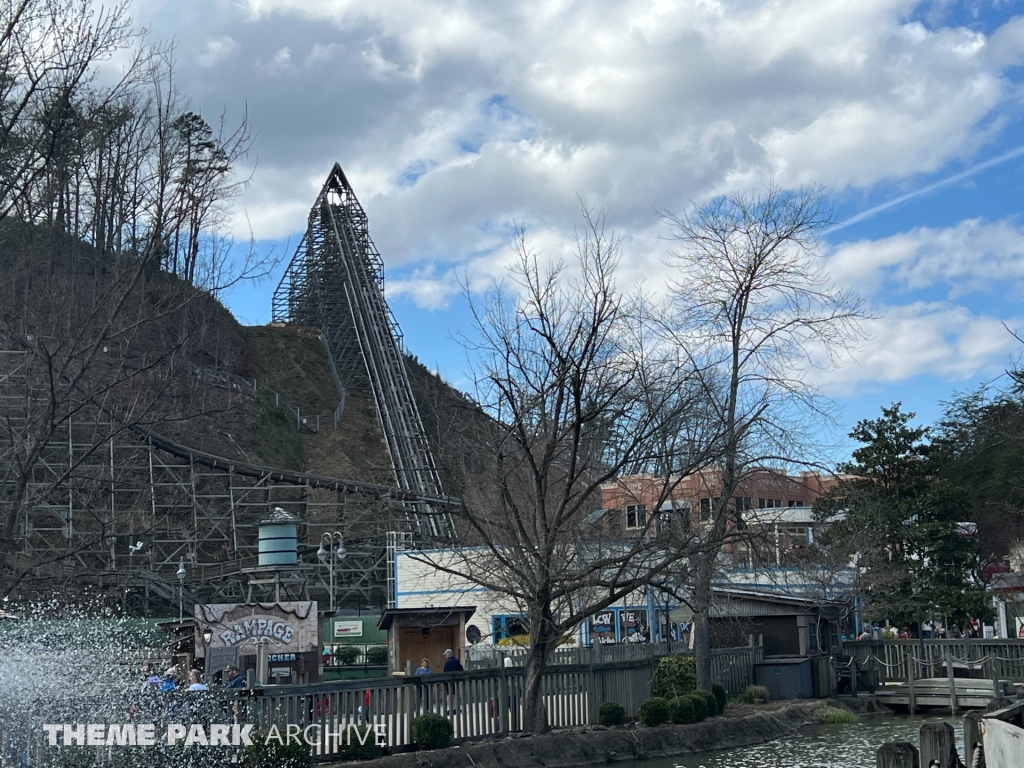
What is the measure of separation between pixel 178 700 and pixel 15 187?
7.01 metres

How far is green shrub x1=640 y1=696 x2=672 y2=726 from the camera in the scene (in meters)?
19.4

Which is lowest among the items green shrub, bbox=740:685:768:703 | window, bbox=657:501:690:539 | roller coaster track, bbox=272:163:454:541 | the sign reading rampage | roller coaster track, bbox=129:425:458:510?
green shrub, bbox=740:685:768:703

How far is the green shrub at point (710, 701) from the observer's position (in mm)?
20712

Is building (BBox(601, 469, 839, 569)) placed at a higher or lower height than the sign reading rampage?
higher

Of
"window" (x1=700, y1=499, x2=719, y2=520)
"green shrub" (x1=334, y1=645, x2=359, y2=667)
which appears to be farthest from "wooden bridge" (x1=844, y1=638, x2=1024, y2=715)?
"green shrub" (x1=334, y1=645, x2=359, y2=667)

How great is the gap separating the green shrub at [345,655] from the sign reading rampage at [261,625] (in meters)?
10.1

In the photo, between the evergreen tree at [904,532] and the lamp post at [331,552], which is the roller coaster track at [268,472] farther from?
the evergreen tree at [904,532]

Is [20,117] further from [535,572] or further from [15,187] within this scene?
[535,572]

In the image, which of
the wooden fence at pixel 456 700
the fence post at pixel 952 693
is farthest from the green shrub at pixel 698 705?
the fence post at pixel 952 693

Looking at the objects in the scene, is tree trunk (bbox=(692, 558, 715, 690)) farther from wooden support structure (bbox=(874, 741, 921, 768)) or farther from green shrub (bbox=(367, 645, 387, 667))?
green shrub (bbox=(367, 645, 387, 667))

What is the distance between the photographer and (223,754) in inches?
549

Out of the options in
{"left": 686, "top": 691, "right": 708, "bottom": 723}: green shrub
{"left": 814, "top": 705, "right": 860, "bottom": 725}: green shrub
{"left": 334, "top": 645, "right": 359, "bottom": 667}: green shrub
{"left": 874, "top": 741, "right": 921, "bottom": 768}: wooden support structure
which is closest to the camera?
{"left": 874, "top": 741, "right": 921, "bottom": 768}: wooden support structure

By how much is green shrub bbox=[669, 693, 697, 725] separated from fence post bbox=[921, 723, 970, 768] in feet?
33.0

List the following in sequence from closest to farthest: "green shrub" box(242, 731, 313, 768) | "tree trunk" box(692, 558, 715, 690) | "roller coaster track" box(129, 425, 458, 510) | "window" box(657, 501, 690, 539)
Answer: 1. "green shrub" box(242, 731, 313, 768)
2. "window" box(657, 501, 690, 539)
3. "tree trunk" box(692, 558, 715, 690)
4. "roller coaster track" box(129, 425, 458, 510)
